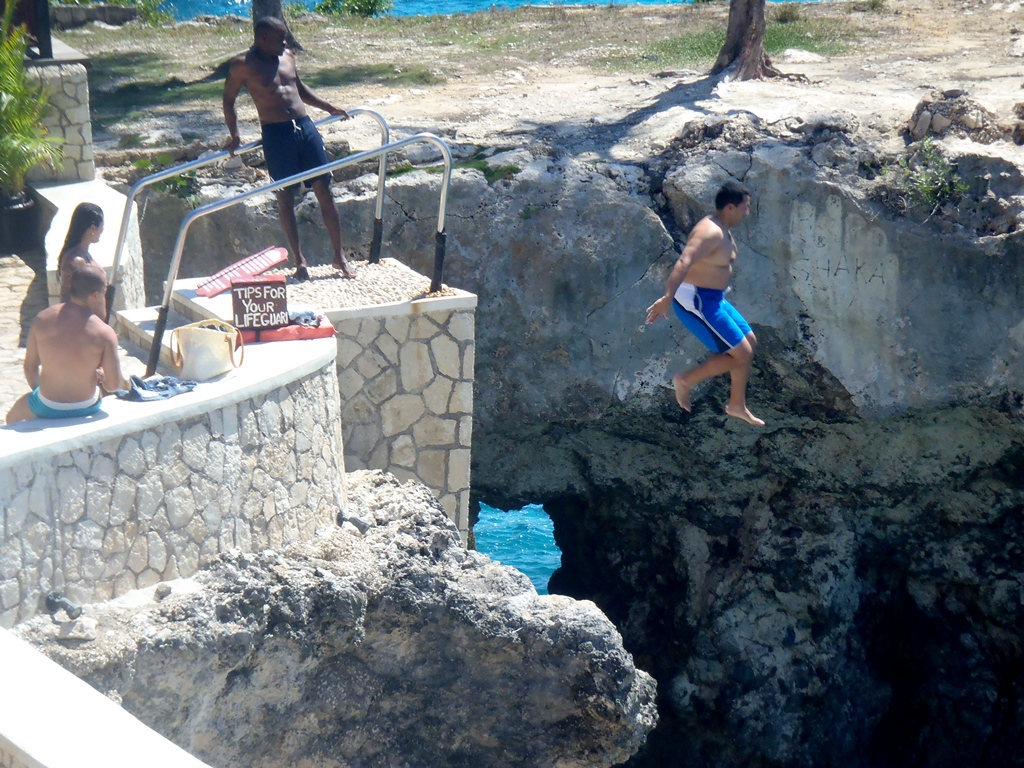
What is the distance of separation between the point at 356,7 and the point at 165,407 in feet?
58.7

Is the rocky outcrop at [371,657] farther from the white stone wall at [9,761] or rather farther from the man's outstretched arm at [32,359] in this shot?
the white stone wall at [9,761]

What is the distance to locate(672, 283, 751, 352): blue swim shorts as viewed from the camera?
264 inches

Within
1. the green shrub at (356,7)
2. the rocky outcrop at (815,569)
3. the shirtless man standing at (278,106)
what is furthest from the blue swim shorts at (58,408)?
the green shrub at (356,7)

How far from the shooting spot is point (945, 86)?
1154 centimetres

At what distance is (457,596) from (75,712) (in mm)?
3788

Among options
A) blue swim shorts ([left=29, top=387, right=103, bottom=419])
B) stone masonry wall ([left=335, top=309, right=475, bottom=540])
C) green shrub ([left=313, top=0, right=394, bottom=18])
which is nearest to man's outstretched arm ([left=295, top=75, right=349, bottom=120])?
stone masonry wall ([left=335, top=309, right=475, bottom=540])

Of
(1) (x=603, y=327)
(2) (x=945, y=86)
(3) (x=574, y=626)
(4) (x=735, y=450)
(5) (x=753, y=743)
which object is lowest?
(5) (x=753, y=743)

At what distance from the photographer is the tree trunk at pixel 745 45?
465 inches

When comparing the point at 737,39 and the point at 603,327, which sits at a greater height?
the point at 737,39

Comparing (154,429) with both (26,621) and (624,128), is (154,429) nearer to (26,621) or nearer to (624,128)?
(26,621)

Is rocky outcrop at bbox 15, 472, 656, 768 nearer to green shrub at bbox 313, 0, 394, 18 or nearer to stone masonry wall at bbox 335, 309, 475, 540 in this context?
stone masonry wall at bbox 335, 309, 475, 540

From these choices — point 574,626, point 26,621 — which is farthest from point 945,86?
point 26,621

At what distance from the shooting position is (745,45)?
11.8 meters

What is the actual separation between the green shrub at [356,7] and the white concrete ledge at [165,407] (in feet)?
53.2
